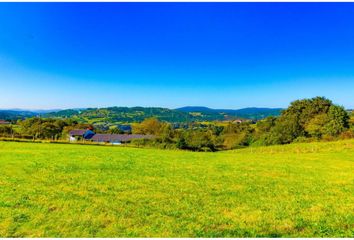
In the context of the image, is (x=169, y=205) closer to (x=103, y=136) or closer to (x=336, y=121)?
(x=336, y=121)

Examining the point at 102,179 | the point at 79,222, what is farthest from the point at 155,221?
the point at 102,179

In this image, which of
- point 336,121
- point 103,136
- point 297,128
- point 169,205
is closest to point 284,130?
point 297,128

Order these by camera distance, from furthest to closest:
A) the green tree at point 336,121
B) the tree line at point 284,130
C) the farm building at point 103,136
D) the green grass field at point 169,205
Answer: the farm building at point 103,136, the tree line at point 284,130, the green tree at point 336,121, the green grass field at point 169,205

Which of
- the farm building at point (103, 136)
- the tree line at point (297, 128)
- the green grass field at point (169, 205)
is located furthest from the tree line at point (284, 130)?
the green grass field at point (169, 205)

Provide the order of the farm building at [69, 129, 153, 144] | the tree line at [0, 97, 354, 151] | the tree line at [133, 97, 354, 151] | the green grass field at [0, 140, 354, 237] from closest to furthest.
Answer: the green grass field at [0, 140, 354, 237] → the tree line at [0, 97, 354, 151] → the tree line at [133, 97, 354, 151] → the farm building at [69, 129, 153, 144]

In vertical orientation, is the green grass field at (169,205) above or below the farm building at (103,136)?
above

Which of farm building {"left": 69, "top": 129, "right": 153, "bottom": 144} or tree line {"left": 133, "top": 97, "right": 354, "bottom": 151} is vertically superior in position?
tree line {"left": 133, "top": 97, "right": 354, "bottom": 151}

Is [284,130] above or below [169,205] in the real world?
below

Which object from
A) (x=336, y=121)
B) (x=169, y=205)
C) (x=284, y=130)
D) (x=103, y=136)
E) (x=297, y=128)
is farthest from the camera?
(x=103, y=136)

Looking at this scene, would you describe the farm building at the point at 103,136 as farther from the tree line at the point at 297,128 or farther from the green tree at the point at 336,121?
the green tree at the point at 336,121

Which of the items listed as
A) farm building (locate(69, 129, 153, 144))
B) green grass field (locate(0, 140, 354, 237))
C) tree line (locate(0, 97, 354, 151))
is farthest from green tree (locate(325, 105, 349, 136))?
green grass field (locate(0, 140, 354, 237))

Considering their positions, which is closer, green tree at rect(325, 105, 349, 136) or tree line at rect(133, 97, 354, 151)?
green tree at rect(325, 105, 349, 136)

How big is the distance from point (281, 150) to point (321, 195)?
31794mm

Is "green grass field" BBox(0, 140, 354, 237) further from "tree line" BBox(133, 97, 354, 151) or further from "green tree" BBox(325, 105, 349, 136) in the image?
"green tree" BBox(325, 105, 349, 136)
